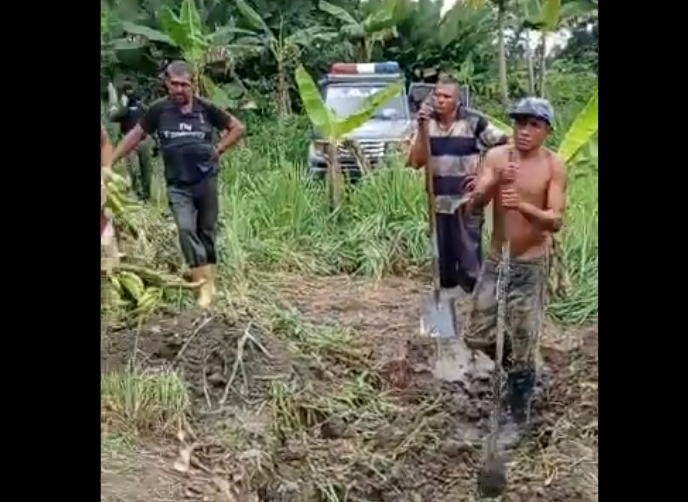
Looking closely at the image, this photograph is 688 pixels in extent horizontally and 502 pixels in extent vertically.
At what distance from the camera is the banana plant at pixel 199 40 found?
2.35 metres

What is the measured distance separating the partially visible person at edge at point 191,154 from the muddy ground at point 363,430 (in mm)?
248

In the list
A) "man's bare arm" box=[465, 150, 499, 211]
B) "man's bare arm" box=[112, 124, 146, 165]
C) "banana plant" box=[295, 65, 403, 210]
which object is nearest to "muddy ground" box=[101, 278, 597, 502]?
"man's bare arm" box=[465, 150, 499, 211]

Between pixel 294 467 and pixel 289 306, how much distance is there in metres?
0.35

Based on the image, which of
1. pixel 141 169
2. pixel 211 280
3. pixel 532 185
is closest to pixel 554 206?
pixel 532 185

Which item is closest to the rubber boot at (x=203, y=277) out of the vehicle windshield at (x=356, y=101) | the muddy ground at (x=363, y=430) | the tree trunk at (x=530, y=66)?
the muddy ground at (x=363, y=430)

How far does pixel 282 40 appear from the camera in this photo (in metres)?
2.37

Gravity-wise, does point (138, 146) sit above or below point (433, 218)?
above

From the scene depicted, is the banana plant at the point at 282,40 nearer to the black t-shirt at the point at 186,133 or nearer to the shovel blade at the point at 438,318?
the black t-shirt at the point at 186,133

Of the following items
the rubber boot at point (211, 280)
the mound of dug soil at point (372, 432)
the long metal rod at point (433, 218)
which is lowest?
the mound of dug soil at point (372, 432)

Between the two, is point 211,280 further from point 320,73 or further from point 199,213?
point 320,73

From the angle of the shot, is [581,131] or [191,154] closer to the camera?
[581,131]

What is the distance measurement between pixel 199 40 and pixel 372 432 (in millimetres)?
923

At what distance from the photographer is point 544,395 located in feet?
7.65
